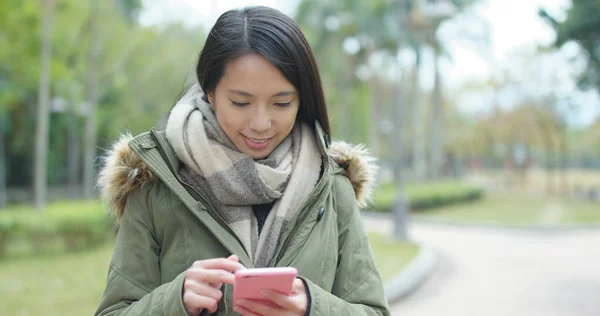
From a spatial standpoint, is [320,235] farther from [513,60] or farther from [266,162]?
[513,60]

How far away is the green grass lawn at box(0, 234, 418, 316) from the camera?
6465 millimetres

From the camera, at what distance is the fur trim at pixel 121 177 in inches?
53.9

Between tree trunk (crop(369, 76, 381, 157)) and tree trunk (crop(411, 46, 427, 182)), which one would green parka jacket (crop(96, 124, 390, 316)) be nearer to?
tree trunk (crop(411, 46, 427, 182))

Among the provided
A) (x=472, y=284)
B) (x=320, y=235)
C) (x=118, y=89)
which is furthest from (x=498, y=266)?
(x=118, y=89)

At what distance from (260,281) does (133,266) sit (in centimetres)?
35

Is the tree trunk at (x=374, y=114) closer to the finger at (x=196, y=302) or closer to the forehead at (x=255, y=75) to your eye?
the forehead at (x=255, y=75)

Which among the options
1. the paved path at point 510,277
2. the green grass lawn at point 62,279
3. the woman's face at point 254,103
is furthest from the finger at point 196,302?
the paved path at point 510,277

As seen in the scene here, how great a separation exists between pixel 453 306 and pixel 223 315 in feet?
21.3

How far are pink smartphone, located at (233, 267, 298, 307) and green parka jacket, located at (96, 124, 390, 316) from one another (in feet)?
0.36

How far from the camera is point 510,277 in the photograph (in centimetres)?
899

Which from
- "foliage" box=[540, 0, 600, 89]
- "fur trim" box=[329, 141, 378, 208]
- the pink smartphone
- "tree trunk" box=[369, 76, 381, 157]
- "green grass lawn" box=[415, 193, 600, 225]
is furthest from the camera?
"tree trunk" box=[369, 76, 381, 157]

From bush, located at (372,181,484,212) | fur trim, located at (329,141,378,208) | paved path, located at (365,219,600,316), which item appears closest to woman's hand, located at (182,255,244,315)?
fur trim, located at (329,141,378,208)

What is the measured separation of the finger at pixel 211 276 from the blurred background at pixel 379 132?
52cm

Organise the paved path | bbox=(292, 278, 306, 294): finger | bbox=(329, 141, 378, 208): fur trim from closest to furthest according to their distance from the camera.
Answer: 1. bbox=(292, 278, 306, 294): finger
2. bbox=(329, 141, 378, 208): fur trim
3. the paved path
